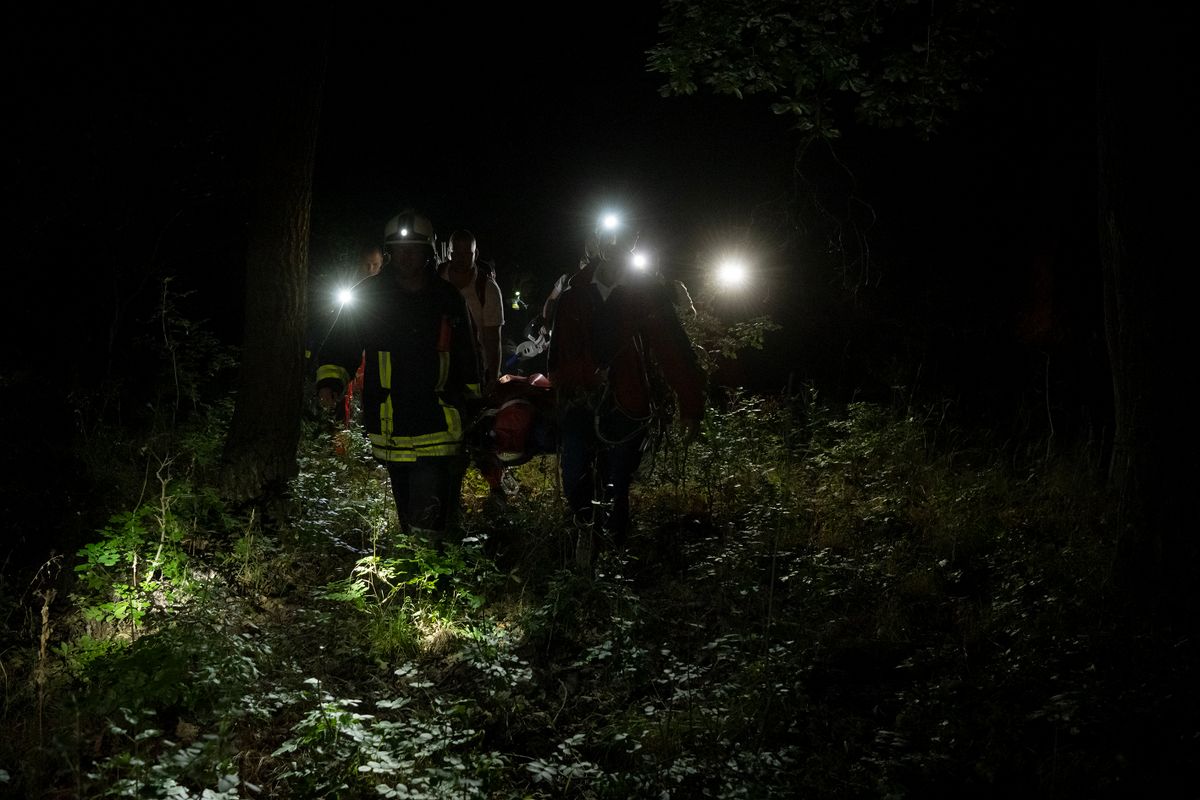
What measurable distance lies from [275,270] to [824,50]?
437 cm

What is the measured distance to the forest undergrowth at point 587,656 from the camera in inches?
119

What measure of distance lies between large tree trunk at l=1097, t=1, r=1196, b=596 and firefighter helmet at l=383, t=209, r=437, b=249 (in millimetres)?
4121

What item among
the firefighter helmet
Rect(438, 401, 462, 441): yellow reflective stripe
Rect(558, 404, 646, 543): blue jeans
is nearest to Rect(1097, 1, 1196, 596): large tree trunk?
Rect(558, 404, 646, 543): blue jeans

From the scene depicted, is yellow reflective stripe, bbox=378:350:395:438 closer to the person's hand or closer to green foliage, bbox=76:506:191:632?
green foliage, bbox=76:506:191:632

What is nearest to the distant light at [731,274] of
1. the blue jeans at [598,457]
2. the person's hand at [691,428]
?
the person's hand at [691,428]

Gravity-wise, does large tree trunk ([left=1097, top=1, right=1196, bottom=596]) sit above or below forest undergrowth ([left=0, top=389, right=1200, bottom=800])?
above

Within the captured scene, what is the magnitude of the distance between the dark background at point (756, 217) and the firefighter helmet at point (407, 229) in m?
2.00

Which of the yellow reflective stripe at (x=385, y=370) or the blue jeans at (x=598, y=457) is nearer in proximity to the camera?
the yellow reflective stripe at (x=385, y=370)

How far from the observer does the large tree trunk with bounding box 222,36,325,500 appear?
5.87m

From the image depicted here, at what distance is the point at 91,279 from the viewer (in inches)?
394

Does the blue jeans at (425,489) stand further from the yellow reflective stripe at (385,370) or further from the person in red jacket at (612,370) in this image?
the person in red jacket at (612,370)

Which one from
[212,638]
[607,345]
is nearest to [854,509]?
[607,345]

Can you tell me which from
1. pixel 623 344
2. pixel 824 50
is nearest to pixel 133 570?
pixel 623 344

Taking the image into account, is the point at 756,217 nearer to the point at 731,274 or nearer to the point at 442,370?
the point at 731,274
